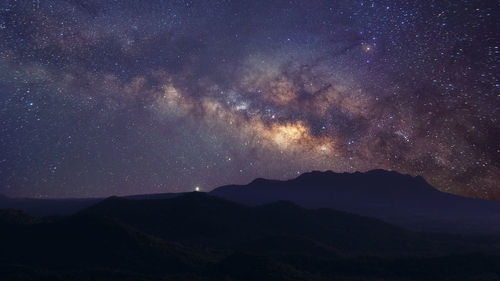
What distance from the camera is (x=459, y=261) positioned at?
29094mm

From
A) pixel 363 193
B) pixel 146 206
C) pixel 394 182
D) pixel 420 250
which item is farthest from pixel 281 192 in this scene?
pixel 420 250

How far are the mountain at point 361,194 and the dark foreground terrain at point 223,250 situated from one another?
61501mm

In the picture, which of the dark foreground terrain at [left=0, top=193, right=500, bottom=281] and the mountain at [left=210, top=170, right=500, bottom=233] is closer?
the dark foreground terrain at [left=0, top=193, right=500, bottom=281]

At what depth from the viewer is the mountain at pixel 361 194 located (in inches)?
4673

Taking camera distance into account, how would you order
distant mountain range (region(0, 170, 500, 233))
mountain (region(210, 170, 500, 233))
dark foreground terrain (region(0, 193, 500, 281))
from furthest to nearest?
mountain (region(210, 170, 500, 233))
distant mountain range (region(0, 170, 500, 233))
dark foreground terrain (region(0, 193, 500, 281))

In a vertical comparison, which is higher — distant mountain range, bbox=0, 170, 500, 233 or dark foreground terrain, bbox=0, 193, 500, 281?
distant mountain range, bbox=0, 170, 500, 233

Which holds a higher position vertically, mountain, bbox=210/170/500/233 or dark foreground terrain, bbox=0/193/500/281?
mountain, bbox=210/170/500/233

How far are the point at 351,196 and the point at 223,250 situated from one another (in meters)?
116

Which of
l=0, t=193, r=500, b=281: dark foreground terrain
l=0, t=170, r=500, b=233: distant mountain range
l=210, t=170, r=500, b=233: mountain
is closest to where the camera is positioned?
l=0, t=193, r=500, b=281: dark foreground terrain

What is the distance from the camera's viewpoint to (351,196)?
14250 centimetres

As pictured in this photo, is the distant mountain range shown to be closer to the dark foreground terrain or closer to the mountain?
the mountain

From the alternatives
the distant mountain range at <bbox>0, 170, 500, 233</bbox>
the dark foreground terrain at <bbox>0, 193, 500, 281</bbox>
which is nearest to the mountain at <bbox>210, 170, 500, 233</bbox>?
the distant mountain range at <bbox>0, 170, 500, 233</bbox>

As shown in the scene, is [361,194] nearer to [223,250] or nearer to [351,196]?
[351,196]

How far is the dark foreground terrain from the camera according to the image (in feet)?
83.3
